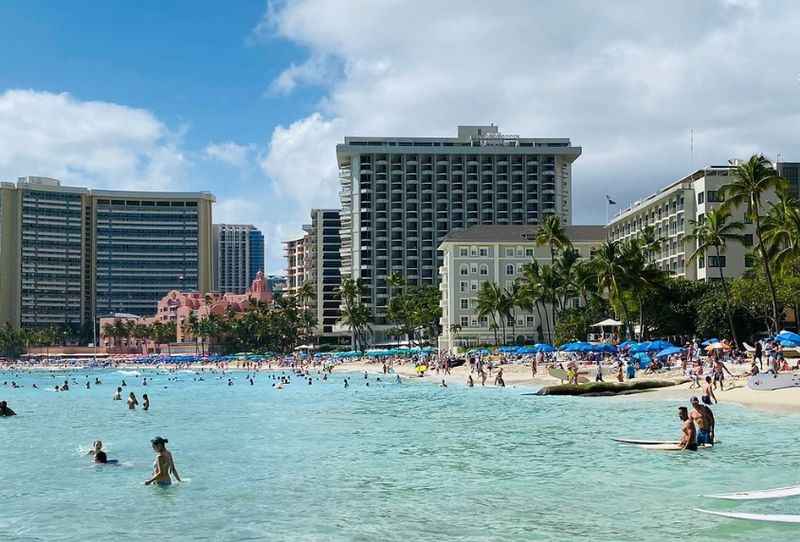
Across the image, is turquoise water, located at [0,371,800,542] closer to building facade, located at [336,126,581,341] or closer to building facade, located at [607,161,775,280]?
building facade, located at [607,161,775,280]

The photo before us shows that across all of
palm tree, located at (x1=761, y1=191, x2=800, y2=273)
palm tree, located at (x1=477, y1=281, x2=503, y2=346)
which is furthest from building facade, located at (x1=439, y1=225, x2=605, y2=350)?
palm tree, located at (x1=761, y1=191, x2=800, y2=273)

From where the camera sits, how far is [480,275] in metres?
120

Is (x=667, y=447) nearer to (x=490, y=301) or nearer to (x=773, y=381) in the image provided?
(x=773, y=381)

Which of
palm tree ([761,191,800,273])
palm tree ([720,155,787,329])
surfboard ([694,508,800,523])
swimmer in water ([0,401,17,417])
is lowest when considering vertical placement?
swimmer in water ([0,401,17,417])

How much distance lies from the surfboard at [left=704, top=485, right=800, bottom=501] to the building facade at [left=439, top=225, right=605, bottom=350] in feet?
326

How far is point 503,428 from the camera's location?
113ft

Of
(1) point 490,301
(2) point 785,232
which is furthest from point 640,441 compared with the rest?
(1) point 490,301

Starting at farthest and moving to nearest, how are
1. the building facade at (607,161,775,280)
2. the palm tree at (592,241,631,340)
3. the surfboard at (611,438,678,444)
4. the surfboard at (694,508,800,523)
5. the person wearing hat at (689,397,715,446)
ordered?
the building facade at (607,161,775,280)
the palm tree at (592,241,631,340)
the surfboard at (611,438,678,444)
the person wearing hat at (689,397,715,446)
the surfboard at (694,508,800,523)

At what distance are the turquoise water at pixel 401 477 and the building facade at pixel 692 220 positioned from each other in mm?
56522

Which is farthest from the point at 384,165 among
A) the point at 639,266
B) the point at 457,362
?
the point at 639,266

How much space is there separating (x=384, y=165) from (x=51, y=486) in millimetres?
151637

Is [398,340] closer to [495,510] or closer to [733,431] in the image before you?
[733,431]

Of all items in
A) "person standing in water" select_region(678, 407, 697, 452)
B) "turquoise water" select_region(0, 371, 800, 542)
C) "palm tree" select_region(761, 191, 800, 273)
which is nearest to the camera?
"turquoise water" select_region(0, 371, 800, 542)

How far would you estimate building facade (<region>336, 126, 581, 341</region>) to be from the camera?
563 ft
